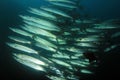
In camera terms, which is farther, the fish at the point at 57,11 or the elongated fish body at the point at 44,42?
the elongated fish body at the point at 44,42

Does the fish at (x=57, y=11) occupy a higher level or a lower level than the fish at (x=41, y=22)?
higher

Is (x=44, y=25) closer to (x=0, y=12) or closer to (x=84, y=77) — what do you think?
(x=84, y=77)

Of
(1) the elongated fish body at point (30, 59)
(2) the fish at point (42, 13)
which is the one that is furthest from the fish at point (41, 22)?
(1) the elongated fish body at point (30, 59)

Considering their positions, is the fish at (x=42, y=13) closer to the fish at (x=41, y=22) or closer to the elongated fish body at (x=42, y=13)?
the elongated fish body at (x=42, y=13)

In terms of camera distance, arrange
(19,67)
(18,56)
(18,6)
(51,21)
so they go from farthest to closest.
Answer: (18,6) < (19,67) < (51,21) < (18,56)

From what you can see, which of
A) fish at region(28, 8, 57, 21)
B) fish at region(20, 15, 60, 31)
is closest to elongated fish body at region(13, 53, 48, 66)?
fish at region(20, 15, 60, 31)

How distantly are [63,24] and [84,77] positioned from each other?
4998mm

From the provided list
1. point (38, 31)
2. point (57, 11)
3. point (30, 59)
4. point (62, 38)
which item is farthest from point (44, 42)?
point (57, 11)

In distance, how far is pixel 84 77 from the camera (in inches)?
517

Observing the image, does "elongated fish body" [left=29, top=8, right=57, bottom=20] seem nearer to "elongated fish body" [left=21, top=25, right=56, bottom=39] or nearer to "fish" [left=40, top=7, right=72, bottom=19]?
"fish" [left=40, top=7, right=72, bottom=19]

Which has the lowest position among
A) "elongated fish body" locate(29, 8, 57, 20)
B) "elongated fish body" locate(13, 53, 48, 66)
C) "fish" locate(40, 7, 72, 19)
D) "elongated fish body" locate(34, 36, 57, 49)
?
"elongated fish body" locate(13, 53, 48, 66)

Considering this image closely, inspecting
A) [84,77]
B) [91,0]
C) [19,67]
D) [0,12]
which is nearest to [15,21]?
[0,12]

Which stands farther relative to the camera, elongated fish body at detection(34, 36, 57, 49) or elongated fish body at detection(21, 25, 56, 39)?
elongated fish body at detection(34, 36, 57, 49)

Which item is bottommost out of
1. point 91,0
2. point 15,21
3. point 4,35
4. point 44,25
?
point 44,25
